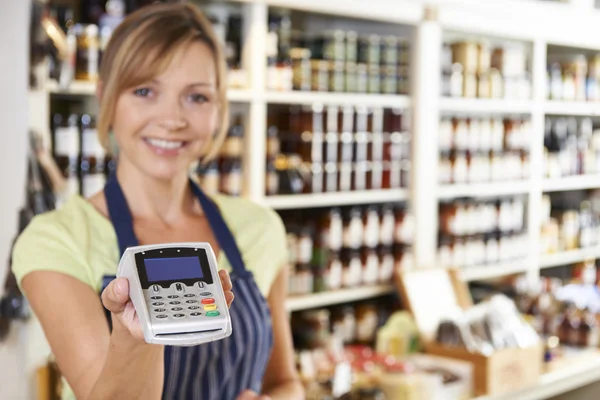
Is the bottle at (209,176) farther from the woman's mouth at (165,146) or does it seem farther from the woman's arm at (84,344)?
the woman's arm at (84,344)

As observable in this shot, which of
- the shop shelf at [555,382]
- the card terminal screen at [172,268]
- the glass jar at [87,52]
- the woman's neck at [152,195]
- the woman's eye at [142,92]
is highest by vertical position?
the glass jar at [87,52]

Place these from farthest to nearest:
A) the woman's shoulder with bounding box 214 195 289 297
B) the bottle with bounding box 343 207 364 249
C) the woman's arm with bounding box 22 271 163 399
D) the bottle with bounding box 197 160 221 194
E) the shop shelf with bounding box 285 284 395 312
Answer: the bottle with bounding box 343 207 364 249 < the shop shelf with bounding box 285 284 395 312 < the bottle with bounding box 197 160 221 194 < the woman's shoulder with bounding box 214 195 289 297 < the woman's arm with bounding box 22 271 163 399

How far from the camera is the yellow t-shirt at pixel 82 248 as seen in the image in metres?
0.92

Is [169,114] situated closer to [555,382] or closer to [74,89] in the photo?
[74,89]

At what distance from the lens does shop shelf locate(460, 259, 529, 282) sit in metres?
2.50

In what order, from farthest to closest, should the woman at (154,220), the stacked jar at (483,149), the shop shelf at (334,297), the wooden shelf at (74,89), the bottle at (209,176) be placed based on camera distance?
the stacked jar at (483,149)
the shop shelf at (334,297)
the bottle at (209,176)
the wooden shelf at (74,89)
the woman at (154,220)

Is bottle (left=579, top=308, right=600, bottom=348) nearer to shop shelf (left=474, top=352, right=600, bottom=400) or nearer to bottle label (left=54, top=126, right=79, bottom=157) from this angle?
shop shelf (left=474, top=352, right=600, bottom=400)

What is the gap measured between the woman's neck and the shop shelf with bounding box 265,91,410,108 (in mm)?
933

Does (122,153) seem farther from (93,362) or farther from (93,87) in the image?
(93,87)

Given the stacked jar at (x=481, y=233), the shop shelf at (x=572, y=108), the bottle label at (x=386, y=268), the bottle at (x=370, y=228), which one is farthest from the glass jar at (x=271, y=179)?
the shop shelf at (x=572, y=108)

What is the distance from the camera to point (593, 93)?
1.92m

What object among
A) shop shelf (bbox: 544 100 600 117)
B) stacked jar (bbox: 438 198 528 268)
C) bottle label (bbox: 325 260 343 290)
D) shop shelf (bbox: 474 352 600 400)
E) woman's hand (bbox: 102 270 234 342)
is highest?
shop shelf (bbox: 544 100 600 117)

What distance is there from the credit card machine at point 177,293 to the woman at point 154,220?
0.31 m

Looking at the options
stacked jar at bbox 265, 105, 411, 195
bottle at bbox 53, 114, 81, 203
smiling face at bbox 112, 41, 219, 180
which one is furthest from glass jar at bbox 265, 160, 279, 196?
smiling face at bbox 112, 41, 219, 180
